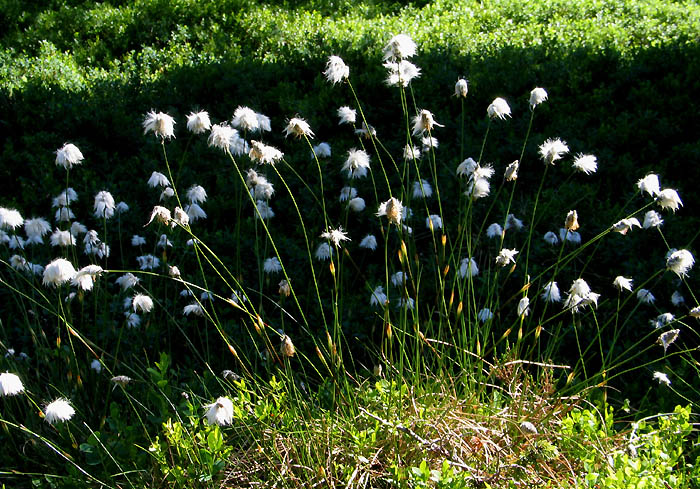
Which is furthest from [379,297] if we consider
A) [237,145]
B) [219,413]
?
[219,413]

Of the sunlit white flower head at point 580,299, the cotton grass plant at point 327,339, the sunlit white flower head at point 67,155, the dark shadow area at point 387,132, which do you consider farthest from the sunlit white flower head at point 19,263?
the sunlit white flower head at point 580,299

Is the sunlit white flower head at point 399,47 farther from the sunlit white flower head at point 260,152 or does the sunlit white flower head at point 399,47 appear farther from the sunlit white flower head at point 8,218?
the sunlit white flower head at point 8,218

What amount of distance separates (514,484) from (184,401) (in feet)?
4.23

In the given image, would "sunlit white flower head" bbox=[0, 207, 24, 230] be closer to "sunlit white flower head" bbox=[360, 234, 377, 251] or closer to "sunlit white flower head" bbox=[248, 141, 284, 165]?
"sunlit white flower head" bbox=[248, 141, 284, 165]

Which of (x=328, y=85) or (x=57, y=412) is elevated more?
(x=328, y=85)

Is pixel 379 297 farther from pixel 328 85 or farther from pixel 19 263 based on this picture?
pixel 328 85

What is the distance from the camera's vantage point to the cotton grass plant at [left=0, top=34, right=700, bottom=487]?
2500mm

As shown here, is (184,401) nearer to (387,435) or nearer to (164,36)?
(387,435)

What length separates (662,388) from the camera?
321 cm

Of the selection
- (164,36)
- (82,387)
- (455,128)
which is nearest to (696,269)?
(455,128)

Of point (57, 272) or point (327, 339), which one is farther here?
point (327, 339)

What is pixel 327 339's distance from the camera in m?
3.19

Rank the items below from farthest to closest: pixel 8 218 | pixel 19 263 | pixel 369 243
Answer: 1. pixel 369 243
2. pixel 19 263
3. pixel 8 218

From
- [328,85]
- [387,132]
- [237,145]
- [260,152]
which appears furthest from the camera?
[328,85]
